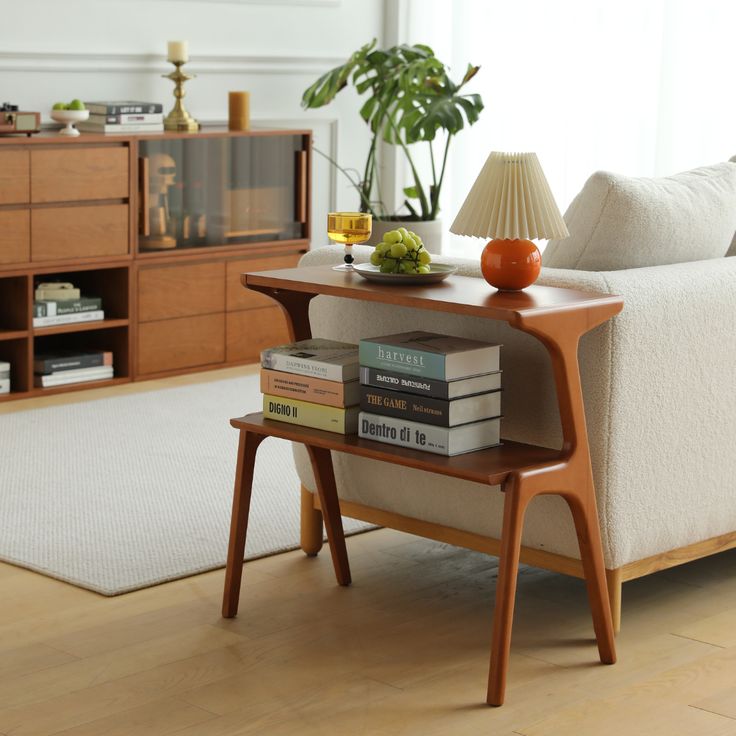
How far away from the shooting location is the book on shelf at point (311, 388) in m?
2.49

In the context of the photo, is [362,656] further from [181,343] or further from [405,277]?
[181,343]

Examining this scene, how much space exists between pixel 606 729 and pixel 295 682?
0.54 metres

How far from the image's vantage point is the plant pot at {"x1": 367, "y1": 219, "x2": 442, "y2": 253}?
18.1 ft

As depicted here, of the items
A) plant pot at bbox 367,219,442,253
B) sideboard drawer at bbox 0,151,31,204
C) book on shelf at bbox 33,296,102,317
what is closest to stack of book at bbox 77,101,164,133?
sideboard drawer at bbox 0,151,31,204

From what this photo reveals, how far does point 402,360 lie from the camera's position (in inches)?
94.2

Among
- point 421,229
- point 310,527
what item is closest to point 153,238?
point 421,229

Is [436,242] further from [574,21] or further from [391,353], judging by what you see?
[391,353]

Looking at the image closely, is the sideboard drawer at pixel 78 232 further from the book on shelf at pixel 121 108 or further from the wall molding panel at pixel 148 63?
the wall molding panel at pixel 148 63

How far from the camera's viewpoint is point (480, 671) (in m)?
2.39

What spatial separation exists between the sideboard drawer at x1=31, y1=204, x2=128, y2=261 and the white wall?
1.97 feet

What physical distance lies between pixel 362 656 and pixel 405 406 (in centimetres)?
47

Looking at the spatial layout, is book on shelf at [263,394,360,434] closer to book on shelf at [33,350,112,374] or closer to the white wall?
book on shelf at [33,350,112,374]

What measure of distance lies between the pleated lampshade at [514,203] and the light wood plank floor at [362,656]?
787 mm

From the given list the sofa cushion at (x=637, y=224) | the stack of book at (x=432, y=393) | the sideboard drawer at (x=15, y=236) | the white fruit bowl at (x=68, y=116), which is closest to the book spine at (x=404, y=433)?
the stack of book at (x=432, y=393)
